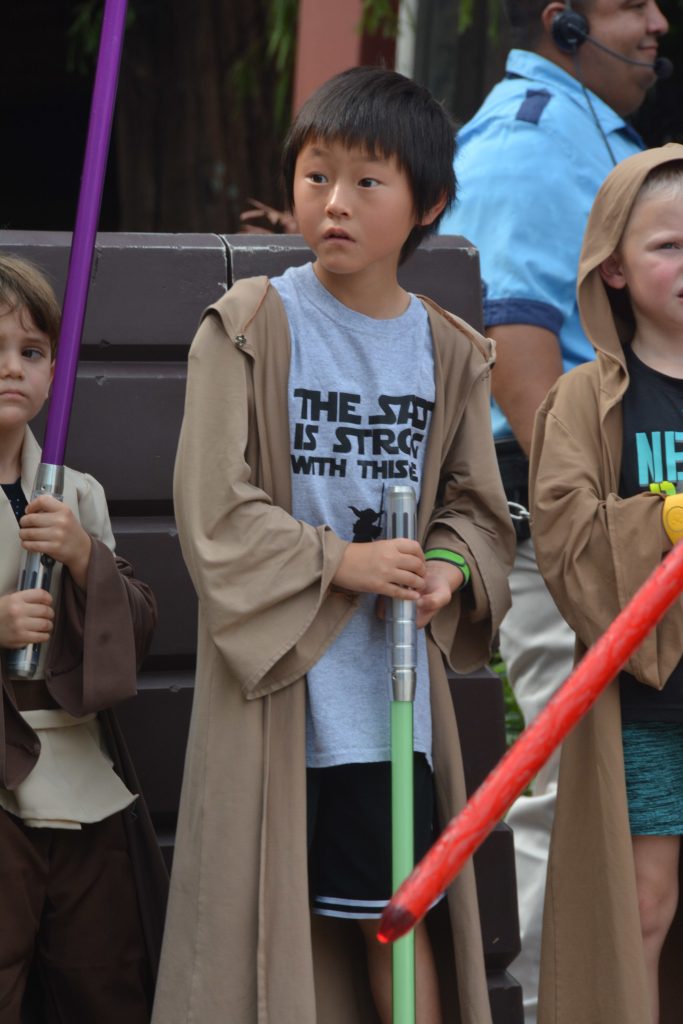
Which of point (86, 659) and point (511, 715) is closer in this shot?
point (86, 659)

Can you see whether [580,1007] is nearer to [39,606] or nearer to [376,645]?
[376,645]

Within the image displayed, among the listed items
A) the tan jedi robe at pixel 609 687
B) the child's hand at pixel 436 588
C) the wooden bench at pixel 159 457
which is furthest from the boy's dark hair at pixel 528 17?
the child's hand at pixel 436 588

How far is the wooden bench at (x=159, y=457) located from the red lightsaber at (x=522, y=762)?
1406mm

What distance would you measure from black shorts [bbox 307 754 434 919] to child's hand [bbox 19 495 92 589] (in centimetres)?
49

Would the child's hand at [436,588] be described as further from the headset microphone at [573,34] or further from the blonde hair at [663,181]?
the headset microphone at [573,34]

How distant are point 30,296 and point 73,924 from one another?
3.25 feet

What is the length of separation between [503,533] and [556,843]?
1.70 ft

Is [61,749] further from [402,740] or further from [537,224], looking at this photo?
[537,224]

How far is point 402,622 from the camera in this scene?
235cm

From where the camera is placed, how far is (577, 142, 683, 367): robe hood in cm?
287

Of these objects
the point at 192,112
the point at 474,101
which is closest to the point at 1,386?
the point at 474,101

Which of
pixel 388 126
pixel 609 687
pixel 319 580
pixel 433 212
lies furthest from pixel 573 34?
pixel 319 580

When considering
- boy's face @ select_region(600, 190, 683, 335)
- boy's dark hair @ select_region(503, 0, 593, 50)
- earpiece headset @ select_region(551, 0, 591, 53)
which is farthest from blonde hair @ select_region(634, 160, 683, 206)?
boy's dark hair @ select_region(503, 0, 593, 50)

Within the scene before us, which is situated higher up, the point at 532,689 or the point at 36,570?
the point at 36,570
